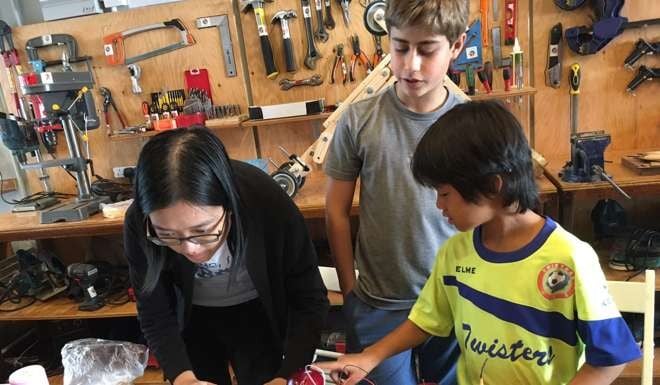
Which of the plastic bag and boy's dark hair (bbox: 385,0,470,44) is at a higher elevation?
boy's dark hair (bbox: 385,0,470,44)

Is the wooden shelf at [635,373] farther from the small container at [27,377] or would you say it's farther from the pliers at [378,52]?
the small container at [27,377]

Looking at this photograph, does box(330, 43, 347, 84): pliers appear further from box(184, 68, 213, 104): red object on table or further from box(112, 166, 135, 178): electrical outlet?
box(112, 166, 135, 178): electrical outlet

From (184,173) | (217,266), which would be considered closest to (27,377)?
(217,266)

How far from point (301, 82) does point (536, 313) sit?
1.63 meters

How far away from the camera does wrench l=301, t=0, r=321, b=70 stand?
2102 millimetres

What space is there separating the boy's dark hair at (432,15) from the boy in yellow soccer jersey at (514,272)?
29 centimetres

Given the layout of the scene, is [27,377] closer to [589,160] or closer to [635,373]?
[589,160]

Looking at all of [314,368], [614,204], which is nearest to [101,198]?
A: [314,368]

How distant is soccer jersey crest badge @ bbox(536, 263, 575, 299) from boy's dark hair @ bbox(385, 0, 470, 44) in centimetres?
56

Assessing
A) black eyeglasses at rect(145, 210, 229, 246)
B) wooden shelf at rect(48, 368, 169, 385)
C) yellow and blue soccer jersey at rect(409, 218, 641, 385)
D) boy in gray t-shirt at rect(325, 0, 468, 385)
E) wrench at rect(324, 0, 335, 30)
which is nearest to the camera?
yellow and blue soccer jersey at rect(409, 218, 641, 385)

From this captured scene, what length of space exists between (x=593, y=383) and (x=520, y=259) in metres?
0.22

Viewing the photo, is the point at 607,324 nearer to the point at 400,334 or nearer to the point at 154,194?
the point at 400,334

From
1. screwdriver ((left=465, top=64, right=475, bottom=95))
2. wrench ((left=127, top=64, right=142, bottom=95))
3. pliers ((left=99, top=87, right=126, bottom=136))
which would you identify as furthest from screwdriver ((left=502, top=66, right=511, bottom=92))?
pliers ((left=99, top=87, right=126, bottom=136))

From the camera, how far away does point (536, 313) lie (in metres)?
0.82
